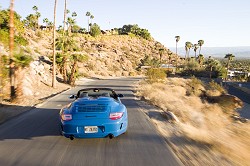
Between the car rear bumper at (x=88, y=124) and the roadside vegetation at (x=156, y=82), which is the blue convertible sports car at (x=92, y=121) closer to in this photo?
→ the car rear bumper at (x=88, y=124)

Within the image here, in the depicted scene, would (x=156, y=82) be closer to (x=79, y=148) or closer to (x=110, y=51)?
(x=79, y=148)

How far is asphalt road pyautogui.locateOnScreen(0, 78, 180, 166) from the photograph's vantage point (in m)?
5.75

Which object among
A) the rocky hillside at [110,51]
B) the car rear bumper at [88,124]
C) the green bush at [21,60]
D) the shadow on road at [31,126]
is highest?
the rocky hillside at [110,51]

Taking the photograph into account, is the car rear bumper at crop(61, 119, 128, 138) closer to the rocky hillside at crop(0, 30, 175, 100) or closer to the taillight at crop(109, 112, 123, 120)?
the taillight at crop(109, 112, 123, 120)

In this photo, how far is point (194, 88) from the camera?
4047 cm

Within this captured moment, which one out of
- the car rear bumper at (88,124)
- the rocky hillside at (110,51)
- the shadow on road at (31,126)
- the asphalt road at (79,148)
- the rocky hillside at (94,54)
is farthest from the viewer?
the rocky hillside at (110,51)

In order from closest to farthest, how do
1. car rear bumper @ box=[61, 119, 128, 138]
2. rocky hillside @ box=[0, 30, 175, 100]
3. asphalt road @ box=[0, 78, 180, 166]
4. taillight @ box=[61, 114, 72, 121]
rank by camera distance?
asphalt road @ box=[0, 78, 180, 166] < car rear bumper @ box=[61, 119, 128, 138] < taillight @ box=[61, 114, 72, 121] < rocky hillside @ box=[0, 30, 175, 100]

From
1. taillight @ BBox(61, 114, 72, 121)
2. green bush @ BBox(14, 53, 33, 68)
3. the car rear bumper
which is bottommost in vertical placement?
the car rear bumper

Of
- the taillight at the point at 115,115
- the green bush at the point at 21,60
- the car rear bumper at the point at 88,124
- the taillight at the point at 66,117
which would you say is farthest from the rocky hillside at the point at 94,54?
the taillight at the point at 115,115

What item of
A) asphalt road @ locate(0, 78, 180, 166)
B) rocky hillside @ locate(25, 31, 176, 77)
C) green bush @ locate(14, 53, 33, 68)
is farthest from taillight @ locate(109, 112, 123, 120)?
rocky hillside @ locate(25, 31, 176, 77)

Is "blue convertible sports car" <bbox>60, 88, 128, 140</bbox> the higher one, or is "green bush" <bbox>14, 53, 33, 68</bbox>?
"green bush" <bbox>14, 53, 33, 68</bbox>

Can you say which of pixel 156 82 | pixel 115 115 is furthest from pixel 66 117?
pixel 156 82

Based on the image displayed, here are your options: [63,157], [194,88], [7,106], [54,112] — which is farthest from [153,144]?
[194,88]

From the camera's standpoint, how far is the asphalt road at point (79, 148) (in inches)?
227
